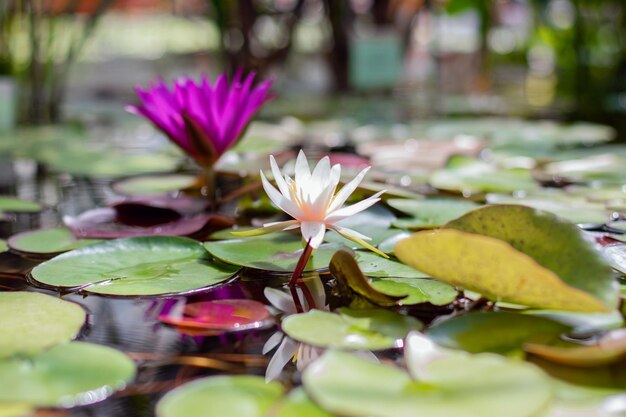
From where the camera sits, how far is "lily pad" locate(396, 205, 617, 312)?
1.73ft

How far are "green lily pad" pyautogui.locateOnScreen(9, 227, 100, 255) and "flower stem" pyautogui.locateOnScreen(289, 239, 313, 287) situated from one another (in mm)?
294

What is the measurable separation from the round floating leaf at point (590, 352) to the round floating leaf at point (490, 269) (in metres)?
0.03

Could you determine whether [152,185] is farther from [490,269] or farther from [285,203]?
[490,269]

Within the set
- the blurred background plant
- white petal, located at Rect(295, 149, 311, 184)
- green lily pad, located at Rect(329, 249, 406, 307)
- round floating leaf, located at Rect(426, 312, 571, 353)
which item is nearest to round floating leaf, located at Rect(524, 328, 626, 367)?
round floating leaf, located at Rect(426, 312, 571, 353)

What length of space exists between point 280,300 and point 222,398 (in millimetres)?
205

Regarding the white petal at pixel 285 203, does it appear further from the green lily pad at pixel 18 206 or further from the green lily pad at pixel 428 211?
the green lily pad at pixel 18 206

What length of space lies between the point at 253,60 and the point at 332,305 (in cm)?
250

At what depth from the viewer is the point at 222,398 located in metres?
0.45

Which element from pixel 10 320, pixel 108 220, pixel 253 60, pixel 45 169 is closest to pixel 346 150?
pixel 45 169

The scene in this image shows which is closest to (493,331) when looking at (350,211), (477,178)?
(350,211)

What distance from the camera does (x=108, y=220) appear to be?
95 centimetres

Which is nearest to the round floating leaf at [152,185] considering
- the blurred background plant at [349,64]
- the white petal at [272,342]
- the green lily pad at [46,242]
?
the green lily pad at [46,242]

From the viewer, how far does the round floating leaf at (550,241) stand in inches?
22.0

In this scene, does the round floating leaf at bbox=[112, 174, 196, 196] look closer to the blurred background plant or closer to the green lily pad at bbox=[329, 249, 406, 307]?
the green lily pad at bbox=[329, 249, 406, 307]
